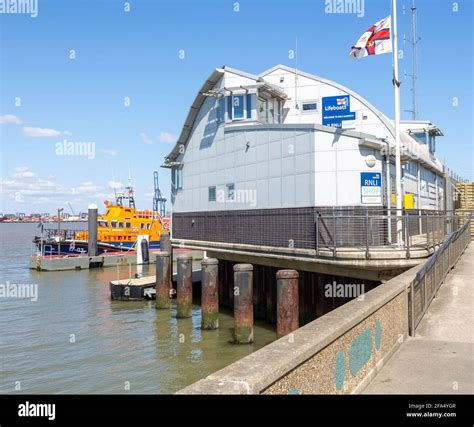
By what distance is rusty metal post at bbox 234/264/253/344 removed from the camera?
15.6 m

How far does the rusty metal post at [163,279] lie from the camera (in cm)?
2152

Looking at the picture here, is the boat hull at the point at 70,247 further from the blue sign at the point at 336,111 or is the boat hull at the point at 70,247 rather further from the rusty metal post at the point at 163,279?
the blue sign at the point at 336,111

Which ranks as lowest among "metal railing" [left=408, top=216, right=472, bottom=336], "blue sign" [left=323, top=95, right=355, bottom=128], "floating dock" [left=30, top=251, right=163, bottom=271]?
"floating dock" [left=30, top=251, right=163, bottom=271]

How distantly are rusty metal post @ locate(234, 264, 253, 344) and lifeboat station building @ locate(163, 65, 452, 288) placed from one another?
1351 mm

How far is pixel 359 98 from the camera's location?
23.3 m

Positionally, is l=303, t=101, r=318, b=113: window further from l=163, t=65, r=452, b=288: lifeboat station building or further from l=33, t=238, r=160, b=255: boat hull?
l=33, t=238, r=160, b=255: boat hull

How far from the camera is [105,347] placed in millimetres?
16203

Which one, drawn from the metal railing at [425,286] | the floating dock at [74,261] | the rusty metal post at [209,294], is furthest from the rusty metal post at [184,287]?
the floating dock at [74,261]

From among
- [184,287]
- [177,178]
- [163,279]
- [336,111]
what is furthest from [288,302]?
[177,178]

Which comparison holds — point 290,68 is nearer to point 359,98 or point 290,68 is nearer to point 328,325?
point 359,98

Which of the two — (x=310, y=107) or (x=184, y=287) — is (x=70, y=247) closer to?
(x=184, y=287)

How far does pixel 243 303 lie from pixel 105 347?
5.31 m

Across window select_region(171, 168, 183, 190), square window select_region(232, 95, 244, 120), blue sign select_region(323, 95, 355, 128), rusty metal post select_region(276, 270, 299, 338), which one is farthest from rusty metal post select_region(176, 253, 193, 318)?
blue sign select_region(323, 95, 355, 128)
